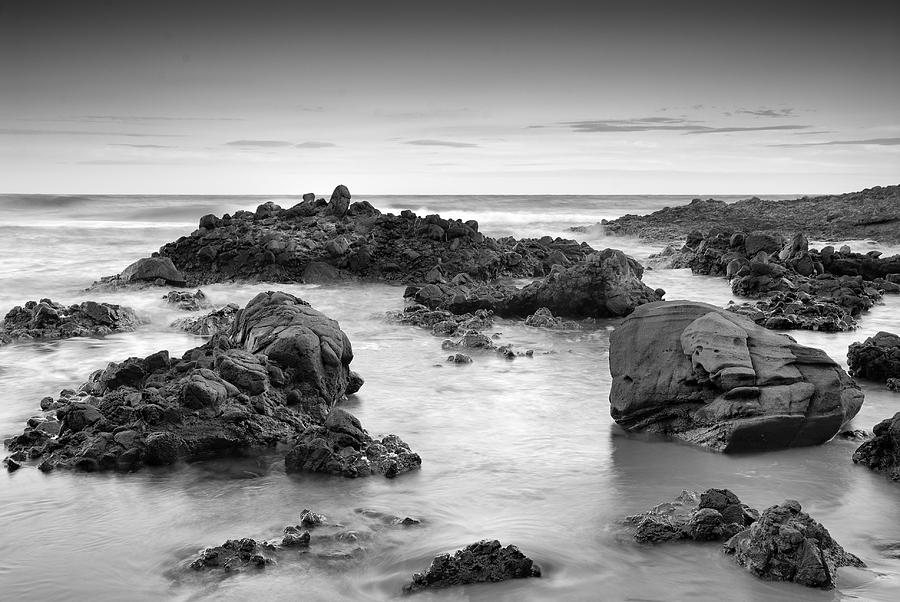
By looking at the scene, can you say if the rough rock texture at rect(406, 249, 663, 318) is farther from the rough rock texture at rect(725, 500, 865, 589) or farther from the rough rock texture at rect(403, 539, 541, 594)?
the rough rock texture at rect(403, 539, 541, 594)

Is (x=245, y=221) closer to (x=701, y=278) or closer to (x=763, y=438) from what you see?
(x=701, y=278)

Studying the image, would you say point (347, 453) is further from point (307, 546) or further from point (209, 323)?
point (209, 323)

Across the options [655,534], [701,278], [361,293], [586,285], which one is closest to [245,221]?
[361,293]

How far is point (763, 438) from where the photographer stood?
8055mm

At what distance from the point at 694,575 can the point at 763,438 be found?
2958 mm

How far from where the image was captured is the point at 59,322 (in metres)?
14.6

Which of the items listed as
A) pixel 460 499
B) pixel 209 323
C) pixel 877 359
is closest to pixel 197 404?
pixel 460 499

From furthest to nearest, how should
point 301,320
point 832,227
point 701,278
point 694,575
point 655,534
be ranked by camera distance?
point 832,227 → point 701,278 → point 301,320 → point 655,534 → point 694,575

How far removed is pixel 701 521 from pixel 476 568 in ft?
5.75

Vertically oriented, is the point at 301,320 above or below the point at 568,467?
above

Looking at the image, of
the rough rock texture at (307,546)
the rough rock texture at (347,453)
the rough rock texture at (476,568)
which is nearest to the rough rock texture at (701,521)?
the rough rock texture at (476,568)

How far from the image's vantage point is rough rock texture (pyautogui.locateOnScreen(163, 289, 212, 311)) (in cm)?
1756

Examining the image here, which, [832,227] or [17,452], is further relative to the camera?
[832,227]

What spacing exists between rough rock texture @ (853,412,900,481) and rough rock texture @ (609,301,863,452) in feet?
1.59
